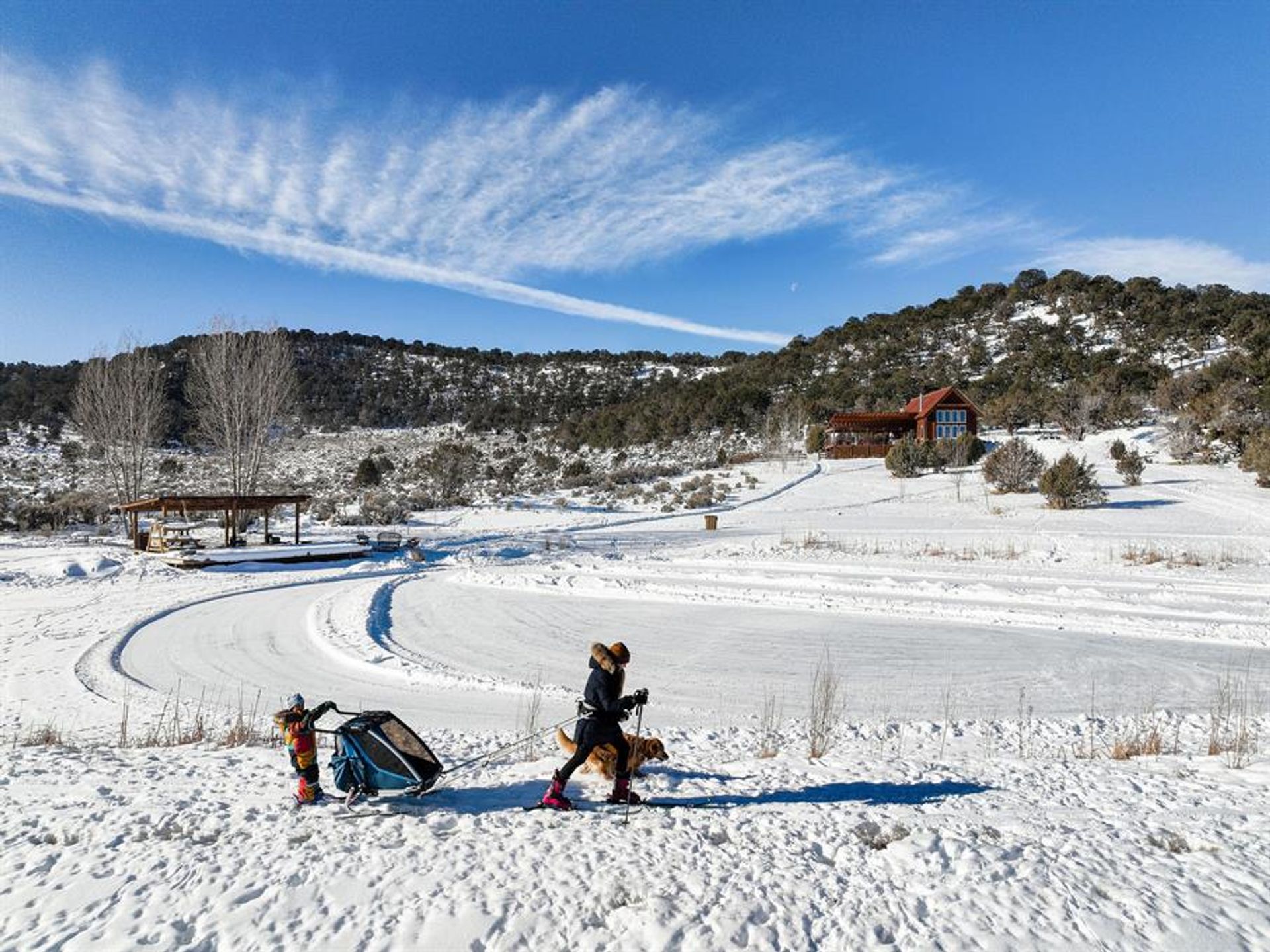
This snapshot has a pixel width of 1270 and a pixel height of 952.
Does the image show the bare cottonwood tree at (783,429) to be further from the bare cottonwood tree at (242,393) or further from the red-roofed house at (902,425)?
the bare cottonwood tree at (242,393)

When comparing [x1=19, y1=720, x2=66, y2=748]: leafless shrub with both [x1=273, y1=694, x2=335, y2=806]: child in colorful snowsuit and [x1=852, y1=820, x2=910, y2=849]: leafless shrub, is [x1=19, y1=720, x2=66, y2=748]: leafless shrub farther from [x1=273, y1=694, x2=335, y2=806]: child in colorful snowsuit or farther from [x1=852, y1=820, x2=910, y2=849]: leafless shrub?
[x1=852, y1=820, x2=910, y2=849]: leafless shrub

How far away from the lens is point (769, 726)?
25.1 feet

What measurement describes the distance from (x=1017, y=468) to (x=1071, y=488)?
198 inches

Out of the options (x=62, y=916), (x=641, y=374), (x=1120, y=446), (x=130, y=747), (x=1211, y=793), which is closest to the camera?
(x=62, y=916)

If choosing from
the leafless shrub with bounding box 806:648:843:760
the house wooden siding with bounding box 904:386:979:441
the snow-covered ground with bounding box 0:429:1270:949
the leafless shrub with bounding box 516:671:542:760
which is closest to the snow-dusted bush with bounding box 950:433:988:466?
the house wooden siding with bounding box 904:386:979:441

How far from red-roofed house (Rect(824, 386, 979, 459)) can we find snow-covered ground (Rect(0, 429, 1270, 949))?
91.6 ft

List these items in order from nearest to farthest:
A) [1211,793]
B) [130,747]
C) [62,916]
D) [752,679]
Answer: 1. [62,916]
2. [1211,793]
3. [130,747]
4. [752,679]

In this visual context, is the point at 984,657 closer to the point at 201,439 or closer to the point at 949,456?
the point at 949,456

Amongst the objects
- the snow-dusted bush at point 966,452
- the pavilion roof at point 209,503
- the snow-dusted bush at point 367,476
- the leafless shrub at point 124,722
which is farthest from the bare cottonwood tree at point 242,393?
the snow-dusted bush at point 966,452

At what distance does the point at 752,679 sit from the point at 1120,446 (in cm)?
3252

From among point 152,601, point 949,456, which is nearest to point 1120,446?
point 949,456

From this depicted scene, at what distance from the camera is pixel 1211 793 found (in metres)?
5.39

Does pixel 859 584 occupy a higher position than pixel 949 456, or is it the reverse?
pixel 949 456

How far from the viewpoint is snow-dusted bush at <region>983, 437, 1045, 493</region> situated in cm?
3083
